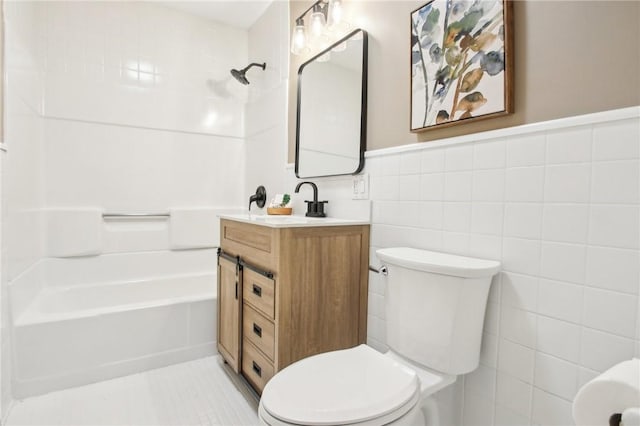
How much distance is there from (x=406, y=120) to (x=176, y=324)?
5.65 ft

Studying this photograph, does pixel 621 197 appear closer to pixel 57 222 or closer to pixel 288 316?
pixel 288 316

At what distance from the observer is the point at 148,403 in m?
1.64

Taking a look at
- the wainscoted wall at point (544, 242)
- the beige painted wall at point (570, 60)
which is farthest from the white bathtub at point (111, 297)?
the beige painted wall at point (570, 60)

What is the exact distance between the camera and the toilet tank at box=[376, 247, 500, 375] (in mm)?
1062

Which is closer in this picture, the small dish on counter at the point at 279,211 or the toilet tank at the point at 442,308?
the toilet tank at the point at 442,308

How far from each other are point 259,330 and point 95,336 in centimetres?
97

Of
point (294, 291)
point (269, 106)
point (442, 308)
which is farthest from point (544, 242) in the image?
point (269, 106)

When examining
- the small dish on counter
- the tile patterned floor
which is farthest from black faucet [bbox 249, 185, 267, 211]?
the tile patterned floor

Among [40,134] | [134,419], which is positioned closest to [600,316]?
[134,419]

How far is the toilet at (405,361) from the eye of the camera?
0.90 meters

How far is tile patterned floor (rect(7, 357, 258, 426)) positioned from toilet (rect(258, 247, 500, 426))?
0.75 m

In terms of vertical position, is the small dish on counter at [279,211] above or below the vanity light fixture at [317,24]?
below

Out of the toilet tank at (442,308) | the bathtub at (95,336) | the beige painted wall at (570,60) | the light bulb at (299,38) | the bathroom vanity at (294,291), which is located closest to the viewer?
the beige painted wall at (570,60)

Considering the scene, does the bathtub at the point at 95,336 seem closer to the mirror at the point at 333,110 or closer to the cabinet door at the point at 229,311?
the cabinet door at the point at 229,311
